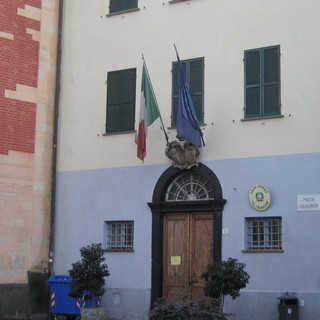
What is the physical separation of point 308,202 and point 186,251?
333cm

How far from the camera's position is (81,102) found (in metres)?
20.0

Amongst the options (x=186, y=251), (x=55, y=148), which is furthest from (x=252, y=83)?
(x=55, y=148)

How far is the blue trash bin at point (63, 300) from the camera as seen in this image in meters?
18.4

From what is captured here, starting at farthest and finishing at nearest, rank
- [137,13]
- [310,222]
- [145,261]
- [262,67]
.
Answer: [137,13] < [145,261] < [262,67] < [310,222]

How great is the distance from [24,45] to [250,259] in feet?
27.3

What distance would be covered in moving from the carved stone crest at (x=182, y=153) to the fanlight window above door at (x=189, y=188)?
13.4 inches

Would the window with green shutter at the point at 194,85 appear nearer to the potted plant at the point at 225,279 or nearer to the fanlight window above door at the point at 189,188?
the fanlight window above door at the point at 189,188

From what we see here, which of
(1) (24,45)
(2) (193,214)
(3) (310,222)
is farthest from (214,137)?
(1) (24,45)

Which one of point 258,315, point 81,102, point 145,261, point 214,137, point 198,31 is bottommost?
point 258,315

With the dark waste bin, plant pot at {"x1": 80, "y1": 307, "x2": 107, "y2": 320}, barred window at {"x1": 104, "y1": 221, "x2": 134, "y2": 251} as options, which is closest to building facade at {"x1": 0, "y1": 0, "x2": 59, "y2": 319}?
barred window at {"x1": 104, "y1": 221, "x2": 134, "y2": 251}

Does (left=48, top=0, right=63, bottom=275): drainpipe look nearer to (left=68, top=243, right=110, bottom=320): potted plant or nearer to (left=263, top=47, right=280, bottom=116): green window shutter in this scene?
(left=68, top=243, right=110, bottom=320): potted plant

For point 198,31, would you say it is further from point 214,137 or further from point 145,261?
point 145,261

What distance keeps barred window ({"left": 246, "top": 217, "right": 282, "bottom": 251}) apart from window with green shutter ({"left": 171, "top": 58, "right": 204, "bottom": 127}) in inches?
110

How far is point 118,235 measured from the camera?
62.4ft
